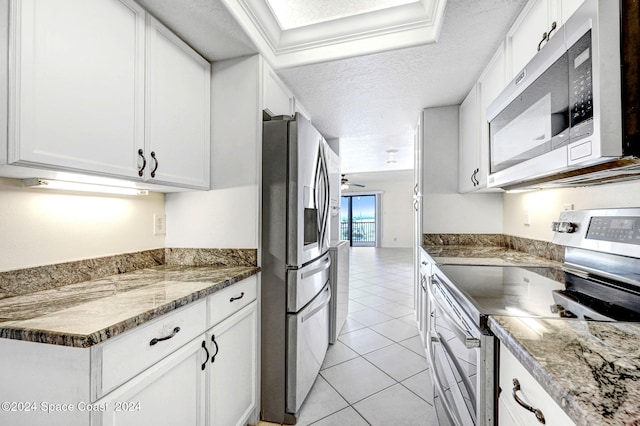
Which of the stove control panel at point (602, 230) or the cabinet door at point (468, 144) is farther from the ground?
the cabinet door at point (468, 144)

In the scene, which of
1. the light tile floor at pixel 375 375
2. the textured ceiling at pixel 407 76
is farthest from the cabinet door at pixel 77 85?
the light tile floor at pixel 375 375

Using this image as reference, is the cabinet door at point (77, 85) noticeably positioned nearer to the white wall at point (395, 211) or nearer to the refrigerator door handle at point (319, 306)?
the refrigerator door handle at point (319, 306)

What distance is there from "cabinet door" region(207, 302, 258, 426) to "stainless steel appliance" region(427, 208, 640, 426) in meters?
1.04

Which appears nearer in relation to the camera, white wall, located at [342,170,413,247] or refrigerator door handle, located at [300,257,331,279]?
refrigerator door handle, located at [300,257,331,279]

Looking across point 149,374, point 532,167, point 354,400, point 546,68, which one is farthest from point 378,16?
point 354,400

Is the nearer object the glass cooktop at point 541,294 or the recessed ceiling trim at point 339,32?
the glass cooktop at point 541,294

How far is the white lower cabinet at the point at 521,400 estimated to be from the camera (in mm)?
572

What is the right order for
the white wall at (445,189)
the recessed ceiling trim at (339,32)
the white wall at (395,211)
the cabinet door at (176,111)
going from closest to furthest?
the cabinet door at (176,111) < the recessed ceiling trim at (339,32) < the white wall at (445,189) < the white wall at (395,211)

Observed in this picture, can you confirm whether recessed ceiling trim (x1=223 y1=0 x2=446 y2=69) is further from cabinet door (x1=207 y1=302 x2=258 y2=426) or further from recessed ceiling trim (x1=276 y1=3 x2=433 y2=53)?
cabinet door (x1=207 y1=302 x2=258 y2=426)

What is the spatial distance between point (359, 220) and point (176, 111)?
31.3ft

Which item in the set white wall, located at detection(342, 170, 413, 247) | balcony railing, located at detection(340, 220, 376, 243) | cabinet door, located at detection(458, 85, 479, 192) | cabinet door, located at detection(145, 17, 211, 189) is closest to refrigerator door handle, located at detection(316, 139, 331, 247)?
cabinet door, located at detection(145, 17, 211, 189)

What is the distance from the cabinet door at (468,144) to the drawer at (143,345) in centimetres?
203

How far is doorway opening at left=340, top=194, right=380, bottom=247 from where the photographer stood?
10.6m

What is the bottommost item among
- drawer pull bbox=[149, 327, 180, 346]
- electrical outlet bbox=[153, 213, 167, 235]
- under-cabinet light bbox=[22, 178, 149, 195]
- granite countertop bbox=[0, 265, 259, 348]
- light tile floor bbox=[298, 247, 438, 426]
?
light tile floor bbox=[298, 247, 438, 426]
